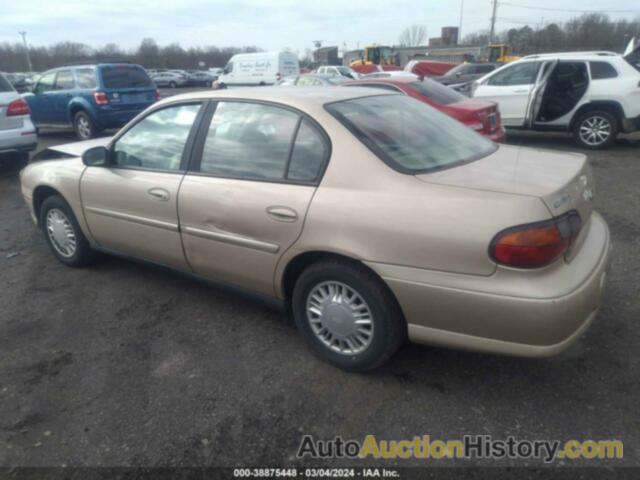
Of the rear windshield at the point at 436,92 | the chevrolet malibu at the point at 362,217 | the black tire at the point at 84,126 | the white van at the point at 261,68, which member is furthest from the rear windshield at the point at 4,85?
the white van at the point at 261,68

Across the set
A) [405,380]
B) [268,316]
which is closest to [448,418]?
→ [405,380]

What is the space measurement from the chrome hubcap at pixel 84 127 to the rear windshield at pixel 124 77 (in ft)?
3.39

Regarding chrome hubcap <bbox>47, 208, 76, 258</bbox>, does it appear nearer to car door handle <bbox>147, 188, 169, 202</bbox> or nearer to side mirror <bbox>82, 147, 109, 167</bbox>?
side mirror <bbox>82, 147, 109, 167</bbox>

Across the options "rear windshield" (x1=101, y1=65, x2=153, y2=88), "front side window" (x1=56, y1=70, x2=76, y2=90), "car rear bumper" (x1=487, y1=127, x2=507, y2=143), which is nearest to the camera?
"car rear bumper" (x1=487, y1=127, x2=507, y2=143)

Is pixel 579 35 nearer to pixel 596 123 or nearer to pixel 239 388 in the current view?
pixel 596 123

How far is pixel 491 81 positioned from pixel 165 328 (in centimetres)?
866

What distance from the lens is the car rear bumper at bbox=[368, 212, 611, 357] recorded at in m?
2.19

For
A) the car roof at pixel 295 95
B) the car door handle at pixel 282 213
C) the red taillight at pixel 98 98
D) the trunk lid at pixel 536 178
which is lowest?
the red taillight at pixel 98 98

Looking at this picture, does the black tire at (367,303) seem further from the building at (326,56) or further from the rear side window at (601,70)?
the building at (326,56)

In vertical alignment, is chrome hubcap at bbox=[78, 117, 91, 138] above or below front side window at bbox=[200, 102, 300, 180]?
below

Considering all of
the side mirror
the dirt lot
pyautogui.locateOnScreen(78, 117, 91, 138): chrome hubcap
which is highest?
the side mirror

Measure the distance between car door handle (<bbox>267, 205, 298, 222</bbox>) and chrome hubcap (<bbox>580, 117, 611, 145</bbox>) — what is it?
799cm

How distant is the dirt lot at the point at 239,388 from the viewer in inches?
94.6

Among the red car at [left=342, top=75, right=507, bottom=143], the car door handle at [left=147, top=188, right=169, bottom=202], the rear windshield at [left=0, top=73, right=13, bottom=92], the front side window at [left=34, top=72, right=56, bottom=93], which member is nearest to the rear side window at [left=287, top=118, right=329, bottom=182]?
the car door handle at [left=147, top=188, right=169, bottom=202]
